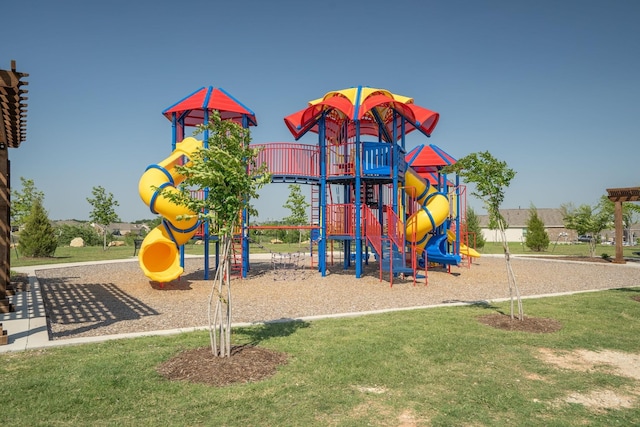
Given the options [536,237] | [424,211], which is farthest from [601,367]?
[536,237]

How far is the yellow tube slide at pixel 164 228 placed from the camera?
13164 mm

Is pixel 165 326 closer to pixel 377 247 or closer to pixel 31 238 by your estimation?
pixel 377 247

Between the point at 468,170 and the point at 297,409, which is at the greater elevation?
the point at 468,170

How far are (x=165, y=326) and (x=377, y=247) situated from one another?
830 cm

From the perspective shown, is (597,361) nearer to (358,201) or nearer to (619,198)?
(358,201)

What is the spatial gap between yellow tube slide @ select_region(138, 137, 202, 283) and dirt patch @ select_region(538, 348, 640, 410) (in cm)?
1020

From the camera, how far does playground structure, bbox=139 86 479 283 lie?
14.6 meters

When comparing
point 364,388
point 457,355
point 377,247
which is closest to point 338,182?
point 377,247

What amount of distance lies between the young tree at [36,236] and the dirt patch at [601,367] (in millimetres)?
28004

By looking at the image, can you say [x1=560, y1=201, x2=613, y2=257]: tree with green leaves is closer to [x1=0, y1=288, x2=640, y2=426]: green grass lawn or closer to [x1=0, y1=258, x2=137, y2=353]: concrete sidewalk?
[x1=0, y1=288, x2=640, y2=426]: green grass lawn

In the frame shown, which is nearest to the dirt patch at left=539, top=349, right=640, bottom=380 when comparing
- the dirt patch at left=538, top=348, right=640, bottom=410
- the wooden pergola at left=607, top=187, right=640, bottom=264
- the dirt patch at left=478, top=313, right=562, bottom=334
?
the dirt patch at left=538, top=348, right=640, bottom=410

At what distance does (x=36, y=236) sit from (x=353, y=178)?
20994 millimetres

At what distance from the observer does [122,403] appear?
15.6 ft

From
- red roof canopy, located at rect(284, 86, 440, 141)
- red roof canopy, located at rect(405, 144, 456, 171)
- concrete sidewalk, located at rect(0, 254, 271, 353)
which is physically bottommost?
concrete sidewalk, located at rect(0, 254, 271, 353)
